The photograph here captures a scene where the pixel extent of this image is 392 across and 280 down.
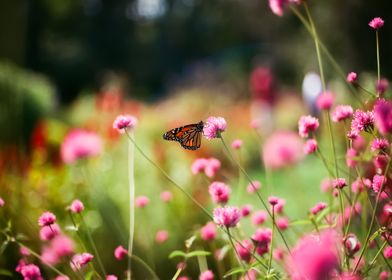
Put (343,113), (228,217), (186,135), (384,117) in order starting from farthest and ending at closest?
1. (186,135)
2. (343,113)
3. (228,217)
4. (384,117)

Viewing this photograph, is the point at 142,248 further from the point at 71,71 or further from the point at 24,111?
the point at 71,71

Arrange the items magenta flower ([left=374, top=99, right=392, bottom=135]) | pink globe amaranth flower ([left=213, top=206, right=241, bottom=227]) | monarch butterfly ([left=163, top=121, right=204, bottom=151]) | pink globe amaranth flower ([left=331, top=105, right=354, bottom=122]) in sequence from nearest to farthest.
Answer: magenta flower ([left=374, top=99, right=392, bottom=135]), pink globe amaranth flower ([left=213, top=206, right=241, bottom=227]), pink globe amaranth flower ([left=331, top=105, right=354, bottom=122]), monarch butterfly ([left=163, top=121, right=204, bottom=151])

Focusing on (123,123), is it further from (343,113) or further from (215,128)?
(343,113)

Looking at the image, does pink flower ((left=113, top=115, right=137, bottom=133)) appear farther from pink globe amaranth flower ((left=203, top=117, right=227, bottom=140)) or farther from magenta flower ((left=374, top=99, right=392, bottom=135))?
magenta flower ((left=374, top=99, right=392, bottom=135))

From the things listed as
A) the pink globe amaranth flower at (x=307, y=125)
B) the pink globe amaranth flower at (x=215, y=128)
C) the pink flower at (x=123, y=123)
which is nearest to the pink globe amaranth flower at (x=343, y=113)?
the pink globe amaranth flower at (x=307, y=125)

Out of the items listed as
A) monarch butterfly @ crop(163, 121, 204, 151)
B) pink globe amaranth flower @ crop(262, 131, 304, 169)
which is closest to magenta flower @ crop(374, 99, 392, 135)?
pink globe amaranth flower @ crop(262, 131, 304, 169)

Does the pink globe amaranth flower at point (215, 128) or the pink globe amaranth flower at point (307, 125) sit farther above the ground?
the pink globe amaranth flower at point (307, 125)

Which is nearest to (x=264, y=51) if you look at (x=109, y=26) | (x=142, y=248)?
(x=109, y=26)

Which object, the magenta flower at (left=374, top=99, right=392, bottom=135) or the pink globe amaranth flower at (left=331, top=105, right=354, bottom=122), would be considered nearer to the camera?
the magenta flower at (left=374, top=99, right=392, bottom=135)

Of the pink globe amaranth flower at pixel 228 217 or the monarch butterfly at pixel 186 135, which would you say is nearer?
the pink globe amaranth flower at pixel 228 217

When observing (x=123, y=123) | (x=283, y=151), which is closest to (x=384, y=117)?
(x=283, y=151)

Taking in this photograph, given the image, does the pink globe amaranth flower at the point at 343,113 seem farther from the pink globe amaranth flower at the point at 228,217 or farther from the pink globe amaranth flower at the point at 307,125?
the pink globe amaranth flower at the point at 228,217
